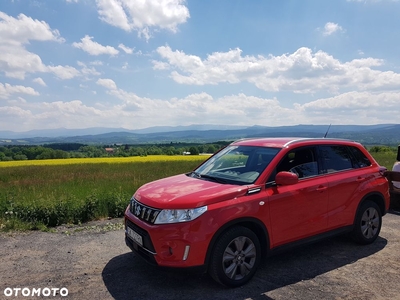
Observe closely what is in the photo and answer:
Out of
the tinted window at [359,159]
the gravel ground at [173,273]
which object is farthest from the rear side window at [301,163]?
the gravel ground at [173,273]

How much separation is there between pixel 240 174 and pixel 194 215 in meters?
1.20

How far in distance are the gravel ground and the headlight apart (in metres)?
0.66

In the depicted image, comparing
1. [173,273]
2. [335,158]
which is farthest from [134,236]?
[335,158]

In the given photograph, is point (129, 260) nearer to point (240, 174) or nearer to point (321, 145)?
point (240, 174)

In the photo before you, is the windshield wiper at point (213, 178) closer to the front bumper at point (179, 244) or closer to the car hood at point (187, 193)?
the car hood at point (187, 193)

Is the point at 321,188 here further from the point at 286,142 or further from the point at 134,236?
the point at 134,236

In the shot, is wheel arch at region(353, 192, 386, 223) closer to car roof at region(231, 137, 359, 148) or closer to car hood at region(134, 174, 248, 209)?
car roof at region(231, 137, 359, 148)

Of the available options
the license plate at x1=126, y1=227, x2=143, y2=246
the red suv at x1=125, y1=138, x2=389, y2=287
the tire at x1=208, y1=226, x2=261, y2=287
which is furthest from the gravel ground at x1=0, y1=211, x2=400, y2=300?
the license plate at x1=126, y1=227, x2=143, y2=246

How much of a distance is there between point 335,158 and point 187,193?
277cm

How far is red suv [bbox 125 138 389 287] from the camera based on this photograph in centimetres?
375

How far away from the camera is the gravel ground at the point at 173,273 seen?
386 centimetres

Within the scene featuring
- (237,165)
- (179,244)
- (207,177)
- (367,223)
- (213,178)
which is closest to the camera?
(179,244)

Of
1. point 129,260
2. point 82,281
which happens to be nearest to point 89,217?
point 129,260

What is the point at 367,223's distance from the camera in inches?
219
